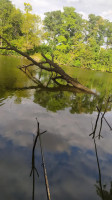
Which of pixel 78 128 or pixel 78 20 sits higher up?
pixel 78 20

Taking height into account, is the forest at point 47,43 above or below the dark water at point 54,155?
above

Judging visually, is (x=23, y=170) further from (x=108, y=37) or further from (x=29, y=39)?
(x=108, y=37)

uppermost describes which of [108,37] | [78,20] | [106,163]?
[78,20]

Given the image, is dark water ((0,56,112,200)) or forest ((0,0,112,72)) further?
forest ((0,0,112,72))

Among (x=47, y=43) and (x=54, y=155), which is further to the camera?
(x=47, y=43)

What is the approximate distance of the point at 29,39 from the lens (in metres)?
42.9

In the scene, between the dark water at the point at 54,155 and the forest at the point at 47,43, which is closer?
the dark water at the point at 54,155

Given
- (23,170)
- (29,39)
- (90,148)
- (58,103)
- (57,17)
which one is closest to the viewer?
(23,170)

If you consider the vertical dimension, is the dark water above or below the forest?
below

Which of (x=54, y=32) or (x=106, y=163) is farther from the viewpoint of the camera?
(x=54, y=32)

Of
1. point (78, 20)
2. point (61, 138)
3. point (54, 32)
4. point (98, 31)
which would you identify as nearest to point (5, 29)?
point (54, 32)

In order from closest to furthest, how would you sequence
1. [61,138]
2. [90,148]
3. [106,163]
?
[106,163] → [90,148] → [61,138]

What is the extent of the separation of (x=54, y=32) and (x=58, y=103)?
6210 centimetres

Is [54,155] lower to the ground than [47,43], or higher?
lower
